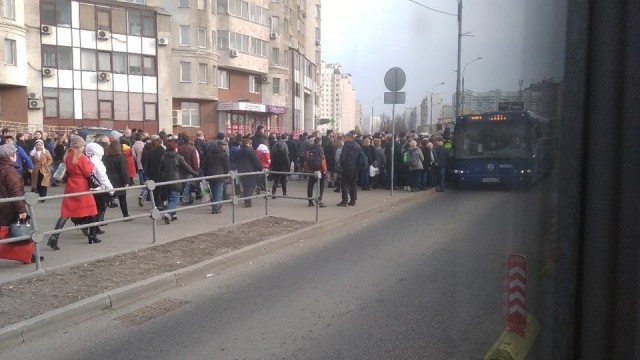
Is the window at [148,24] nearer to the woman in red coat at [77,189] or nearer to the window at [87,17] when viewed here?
the window at [87,17]

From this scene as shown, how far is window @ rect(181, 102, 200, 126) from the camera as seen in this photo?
144ft

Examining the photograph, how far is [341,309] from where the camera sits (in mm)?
5770

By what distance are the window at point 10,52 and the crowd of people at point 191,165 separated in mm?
16436

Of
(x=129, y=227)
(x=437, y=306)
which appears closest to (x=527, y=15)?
(x=437, y=306)

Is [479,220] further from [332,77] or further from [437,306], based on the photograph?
[332,77]

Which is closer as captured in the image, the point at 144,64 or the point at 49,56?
the point at 49,56

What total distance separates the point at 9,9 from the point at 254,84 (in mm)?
22566

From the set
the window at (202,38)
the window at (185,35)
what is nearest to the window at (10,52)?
the window at (185,35)

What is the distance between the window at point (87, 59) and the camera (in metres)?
36.6

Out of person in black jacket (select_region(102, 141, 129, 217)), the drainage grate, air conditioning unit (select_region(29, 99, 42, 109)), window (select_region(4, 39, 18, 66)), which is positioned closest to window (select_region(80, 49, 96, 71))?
air conditioning unit (select_region(29, 99, 42, 109))

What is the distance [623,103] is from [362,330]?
371 cm

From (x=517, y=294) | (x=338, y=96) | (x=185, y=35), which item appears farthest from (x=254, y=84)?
(x=338, y=96)

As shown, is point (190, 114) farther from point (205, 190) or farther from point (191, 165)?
point (205, 190)

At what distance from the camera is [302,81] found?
202ft
